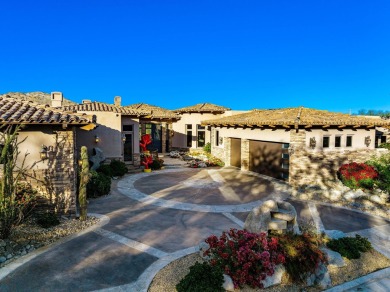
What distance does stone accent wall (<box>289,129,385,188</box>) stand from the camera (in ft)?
52.5

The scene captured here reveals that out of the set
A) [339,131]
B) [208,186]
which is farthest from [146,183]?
[339,131]

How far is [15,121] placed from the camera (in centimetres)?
925

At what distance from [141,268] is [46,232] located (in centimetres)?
385

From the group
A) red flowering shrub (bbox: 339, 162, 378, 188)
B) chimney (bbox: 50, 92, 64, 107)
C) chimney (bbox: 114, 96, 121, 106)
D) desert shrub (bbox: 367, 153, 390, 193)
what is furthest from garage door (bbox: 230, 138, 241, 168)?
chimney (bbox: 50, 92, 64, 107)

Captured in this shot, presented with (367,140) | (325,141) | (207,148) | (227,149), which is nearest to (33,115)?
(325,141)

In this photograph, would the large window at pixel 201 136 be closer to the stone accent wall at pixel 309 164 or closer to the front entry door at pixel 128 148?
the front entry door at pixel 128 148

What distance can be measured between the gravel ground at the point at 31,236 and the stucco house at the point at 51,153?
3.09 ft

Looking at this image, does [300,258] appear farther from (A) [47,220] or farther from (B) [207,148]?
(B) [207,148]

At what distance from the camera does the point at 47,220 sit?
362 inches

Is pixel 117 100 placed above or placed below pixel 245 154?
above

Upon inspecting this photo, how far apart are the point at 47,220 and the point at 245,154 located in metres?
15.2

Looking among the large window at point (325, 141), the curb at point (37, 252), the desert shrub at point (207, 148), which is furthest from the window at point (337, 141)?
the desert shrub at point (207, 148)

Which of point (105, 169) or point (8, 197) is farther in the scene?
point (105, 169)

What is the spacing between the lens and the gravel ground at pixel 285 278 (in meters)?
6.22
